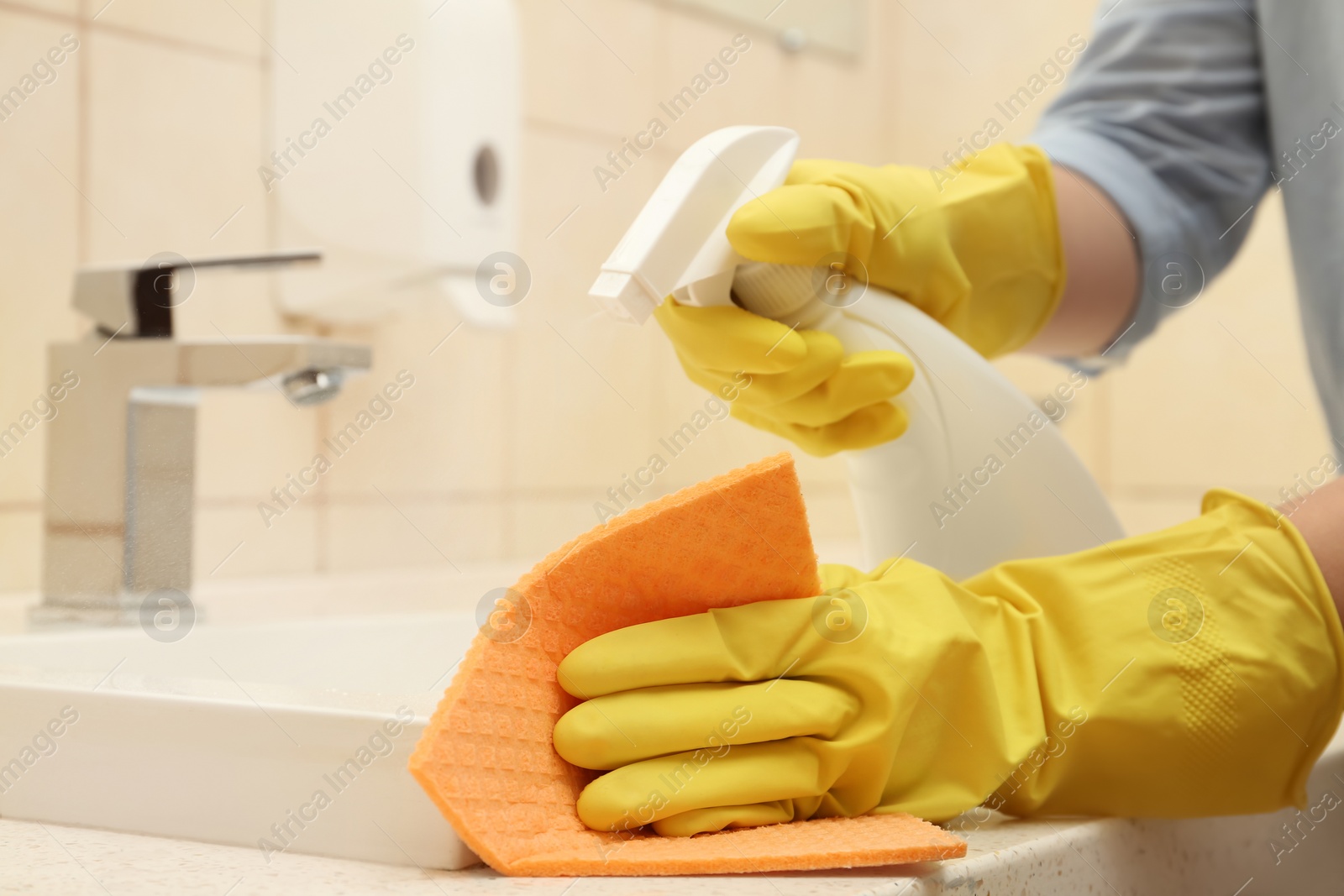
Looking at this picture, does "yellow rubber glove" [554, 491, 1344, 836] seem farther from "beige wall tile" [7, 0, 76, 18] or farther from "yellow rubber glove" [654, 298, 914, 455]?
"beige wall tile" [7, 0, 76, 18]

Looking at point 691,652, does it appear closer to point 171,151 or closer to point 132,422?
point 132,422

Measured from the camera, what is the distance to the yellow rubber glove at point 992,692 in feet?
1.11

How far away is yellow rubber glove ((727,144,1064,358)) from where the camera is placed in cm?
48

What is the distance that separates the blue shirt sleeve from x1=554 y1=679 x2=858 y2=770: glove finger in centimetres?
46

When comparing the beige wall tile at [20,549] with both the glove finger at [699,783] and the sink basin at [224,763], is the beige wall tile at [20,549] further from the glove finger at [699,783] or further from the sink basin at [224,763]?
the glove finger at [699,783]

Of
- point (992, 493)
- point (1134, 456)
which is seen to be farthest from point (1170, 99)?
point (1134, 456)

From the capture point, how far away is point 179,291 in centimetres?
70

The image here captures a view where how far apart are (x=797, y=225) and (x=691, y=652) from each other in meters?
0.20

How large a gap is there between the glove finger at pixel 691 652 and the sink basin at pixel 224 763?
5cm

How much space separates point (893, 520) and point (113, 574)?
0.45 meters

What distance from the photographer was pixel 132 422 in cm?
69

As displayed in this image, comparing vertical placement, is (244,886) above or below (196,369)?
below

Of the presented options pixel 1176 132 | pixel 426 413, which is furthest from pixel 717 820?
pixel 426 413

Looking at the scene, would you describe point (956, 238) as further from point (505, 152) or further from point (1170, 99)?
point (505, 152)
